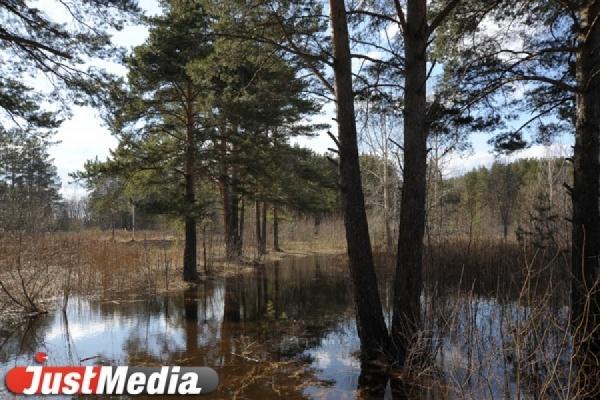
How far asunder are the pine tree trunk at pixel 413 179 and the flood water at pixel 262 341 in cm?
43

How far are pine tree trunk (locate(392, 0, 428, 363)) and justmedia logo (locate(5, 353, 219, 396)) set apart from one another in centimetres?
263

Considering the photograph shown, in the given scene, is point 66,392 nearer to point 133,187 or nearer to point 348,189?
point 348,189

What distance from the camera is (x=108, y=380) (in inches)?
213

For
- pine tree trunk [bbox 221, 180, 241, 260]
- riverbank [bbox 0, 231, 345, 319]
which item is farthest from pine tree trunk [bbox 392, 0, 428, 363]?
pine tree trunk [bbox 221, 180, 241, 260]

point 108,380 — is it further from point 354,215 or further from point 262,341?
point 354,215

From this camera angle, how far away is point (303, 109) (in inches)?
732

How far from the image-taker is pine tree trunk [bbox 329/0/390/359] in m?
6.09

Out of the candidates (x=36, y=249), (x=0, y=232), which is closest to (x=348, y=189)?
(x=36, y=249)

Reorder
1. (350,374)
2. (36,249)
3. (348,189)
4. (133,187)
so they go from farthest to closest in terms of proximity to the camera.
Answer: (133,187) < (36,249) < (348,189) < (350,374)

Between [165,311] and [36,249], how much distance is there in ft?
10.2

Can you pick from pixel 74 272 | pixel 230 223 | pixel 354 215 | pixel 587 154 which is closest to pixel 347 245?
pixel 354 215

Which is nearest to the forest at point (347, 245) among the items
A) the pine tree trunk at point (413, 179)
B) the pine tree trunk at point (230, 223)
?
the pine tree trunk at point (413, 179)

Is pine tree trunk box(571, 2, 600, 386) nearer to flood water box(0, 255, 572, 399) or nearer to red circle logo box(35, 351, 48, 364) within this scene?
flood water box(0, 255, 572, 399)

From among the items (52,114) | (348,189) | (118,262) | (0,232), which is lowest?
(118,262)
